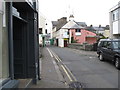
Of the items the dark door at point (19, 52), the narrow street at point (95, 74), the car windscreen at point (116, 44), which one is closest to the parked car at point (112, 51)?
the car windscreen at point (116, 44)

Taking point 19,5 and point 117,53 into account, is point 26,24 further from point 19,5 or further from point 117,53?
point 117,53

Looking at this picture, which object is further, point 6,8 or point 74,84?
point 74,84

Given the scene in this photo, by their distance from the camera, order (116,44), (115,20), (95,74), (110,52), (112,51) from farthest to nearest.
Answer: (115,20) → (116,44) → (110,52) → (112,51) → (95,74)

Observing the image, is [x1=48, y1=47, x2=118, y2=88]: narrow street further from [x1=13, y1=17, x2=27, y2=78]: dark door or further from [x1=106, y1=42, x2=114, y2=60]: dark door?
[x1=13, y1=17, x2=27, y2=78]: dark door

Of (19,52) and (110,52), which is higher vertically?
(19,52)

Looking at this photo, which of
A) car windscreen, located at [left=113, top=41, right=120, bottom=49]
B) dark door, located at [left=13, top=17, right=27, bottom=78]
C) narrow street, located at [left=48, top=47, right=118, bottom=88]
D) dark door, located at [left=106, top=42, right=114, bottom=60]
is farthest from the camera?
car windscreen, located at [left=113, top=41, right=120, bottom=49]

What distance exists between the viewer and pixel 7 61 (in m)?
5.61

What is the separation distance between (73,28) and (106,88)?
55.3 meters

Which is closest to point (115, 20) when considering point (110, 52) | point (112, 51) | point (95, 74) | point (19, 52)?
point (110, 52)

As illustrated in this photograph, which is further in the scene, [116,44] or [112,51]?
[116,44]

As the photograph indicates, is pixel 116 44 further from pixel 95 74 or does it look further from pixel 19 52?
pixel 19 52

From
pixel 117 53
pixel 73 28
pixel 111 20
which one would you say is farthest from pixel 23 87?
pixel 73 28

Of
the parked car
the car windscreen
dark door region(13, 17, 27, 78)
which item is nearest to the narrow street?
the parked car

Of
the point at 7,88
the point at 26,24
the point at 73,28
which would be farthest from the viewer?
the point at 73,28
